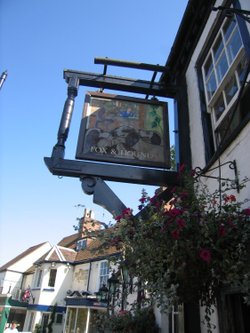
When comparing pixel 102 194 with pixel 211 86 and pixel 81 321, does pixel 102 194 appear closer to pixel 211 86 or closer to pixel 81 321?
pixel 211 86

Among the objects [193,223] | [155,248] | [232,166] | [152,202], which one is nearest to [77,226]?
[152,202]

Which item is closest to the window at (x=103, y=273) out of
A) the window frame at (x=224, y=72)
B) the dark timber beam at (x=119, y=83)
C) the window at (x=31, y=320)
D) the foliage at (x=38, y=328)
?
the foliage at (x=38, y=328)

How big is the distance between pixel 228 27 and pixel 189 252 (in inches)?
A: 138

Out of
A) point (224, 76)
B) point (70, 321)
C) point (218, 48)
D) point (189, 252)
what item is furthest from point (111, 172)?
point (70, 321)

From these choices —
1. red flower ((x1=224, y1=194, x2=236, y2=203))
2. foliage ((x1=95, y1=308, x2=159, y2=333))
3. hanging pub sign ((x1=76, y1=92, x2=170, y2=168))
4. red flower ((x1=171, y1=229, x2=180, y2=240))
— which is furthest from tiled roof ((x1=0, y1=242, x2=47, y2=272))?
red flower ((x1=171, y1=229, x2=180, y2=240))

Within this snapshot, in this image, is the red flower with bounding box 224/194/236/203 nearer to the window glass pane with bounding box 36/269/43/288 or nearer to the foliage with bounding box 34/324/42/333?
the foliage with bounding box 34/324/42/333

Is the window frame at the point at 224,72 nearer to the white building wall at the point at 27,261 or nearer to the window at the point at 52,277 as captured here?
the window at the point at 52,277

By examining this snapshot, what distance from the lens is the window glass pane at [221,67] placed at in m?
4.32

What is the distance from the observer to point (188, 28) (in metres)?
5.51

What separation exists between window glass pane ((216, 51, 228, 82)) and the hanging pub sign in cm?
113

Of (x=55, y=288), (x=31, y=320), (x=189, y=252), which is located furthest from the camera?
(x=31, y=320)

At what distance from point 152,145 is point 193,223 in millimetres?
2485

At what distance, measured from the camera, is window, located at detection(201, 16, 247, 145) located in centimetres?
391

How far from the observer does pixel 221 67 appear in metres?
4.45
